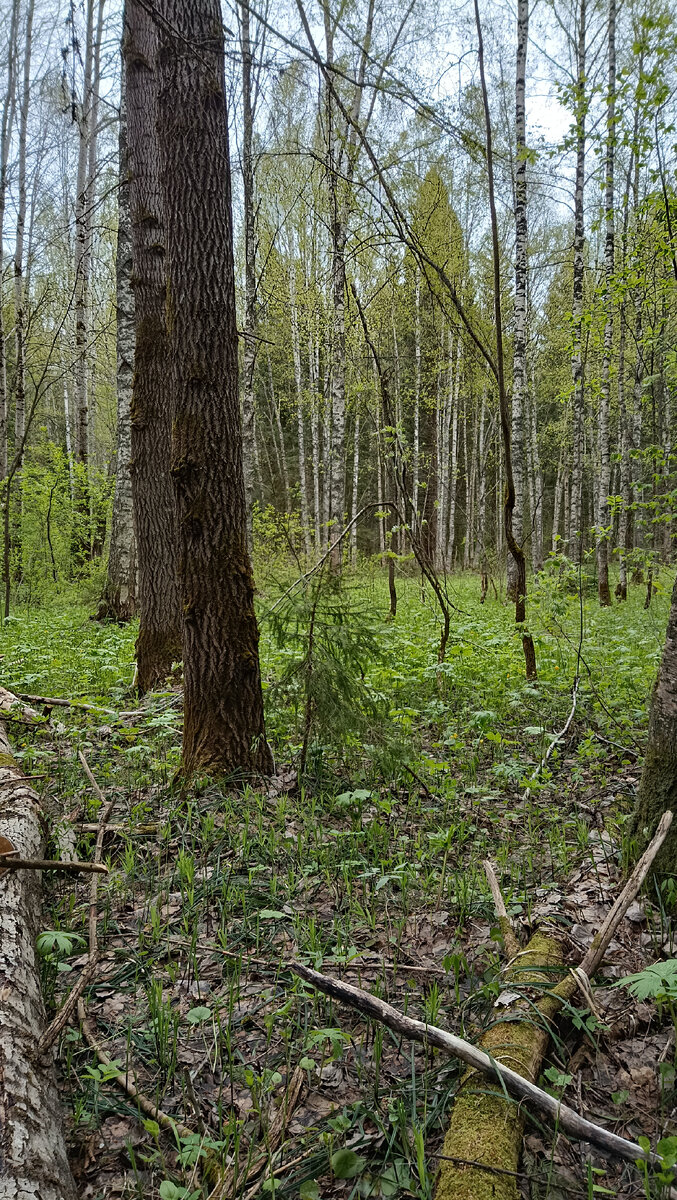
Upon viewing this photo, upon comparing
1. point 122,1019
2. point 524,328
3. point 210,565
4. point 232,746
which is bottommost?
point 122,1019

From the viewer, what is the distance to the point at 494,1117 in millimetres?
1536

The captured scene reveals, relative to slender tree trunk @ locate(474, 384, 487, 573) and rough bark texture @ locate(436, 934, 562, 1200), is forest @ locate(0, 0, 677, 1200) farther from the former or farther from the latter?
slender tree trunk @ locate(474, 384, 487, 573)

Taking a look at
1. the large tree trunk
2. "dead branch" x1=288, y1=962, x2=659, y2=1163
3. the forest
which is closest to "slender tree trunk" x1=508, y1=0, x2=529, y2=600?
the forest

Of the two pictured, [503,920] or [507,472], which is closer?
[503,920]

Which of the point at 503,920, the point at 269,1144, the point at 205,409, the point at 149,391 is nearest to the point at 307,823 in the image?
the point at 503,920

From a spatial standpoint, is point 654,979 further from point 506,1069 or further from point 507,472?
point 507,472

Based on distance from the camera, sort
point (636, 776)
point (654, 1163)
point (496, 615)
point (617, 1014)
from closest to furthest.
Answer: point (654, 1163) < point (617, 1014) < point (636, 776) < point (496, 615)

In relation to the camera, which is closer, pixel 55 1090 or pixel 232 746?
pixel 55 1090

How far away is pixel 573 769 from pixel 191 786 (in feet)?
7.98

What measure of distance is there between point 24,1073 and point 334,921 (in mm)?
1213

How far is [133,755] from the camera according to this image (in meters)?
4.07

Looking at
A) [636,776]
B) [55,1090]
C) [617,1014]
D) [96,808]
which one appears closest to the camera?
[55,1090]

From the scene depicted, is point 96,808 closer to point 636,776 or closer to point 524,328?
point 636,776

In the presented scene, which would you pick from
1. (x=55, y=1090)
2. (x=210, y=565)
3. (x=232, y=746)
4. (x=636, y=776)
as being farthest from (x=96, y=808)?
(x=636, y=776)
